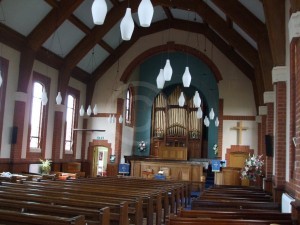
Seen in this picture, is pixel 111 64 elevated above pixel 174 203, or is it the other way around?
pixel 111 64

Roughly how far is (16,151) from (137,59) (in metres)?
7.54

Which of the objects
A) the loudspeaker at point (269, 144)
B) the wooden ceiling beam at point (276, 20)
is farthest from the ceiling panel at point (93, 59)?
the wooden ceiling beam at point (276, 20)

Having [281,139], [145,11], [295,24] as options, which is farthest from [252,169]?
[145,11]

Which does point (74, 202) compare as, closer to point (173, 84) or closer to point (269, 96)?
point (269, 96)

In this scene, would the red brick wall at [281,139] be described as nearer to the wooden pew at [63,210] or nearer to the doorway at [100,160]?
the wooden pew at [63,210]

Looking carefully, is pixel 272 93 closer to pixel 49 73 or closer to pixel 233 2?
pixel 233 2

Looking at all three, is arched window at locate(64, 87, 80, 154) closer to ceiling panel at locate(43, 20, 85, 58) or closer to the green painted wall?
ceiling panel at locate(43, 20, 85, 58)

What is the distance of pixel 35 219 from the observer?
3324mm

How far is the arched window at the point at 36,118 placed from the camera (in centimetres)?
1382

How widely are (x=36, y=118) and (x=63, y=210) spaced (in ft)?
34.4

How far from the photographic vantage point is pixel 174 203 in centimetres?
827

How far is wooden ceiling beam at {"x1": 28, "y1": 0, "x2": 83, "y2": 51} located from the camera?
1222 cm

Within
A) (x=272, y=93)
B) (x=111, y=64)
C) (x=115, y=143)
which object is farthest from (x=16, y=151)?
(x=272, y=93)

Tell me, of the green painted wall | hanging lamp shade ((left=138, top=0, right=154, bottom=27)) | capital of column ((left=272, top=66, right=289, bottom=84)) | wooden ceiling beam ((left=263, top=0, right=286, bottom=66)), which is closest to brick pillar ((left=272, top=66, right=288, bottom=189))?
capital of column ((left=272, top=66, right=289, bottom=84))
